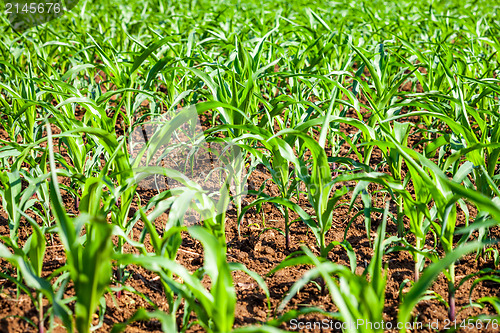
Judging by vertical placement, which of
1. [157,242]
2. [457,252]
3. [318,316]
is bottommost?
[318,316]

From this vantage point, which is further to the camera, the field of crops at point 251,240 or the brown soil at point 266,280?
the brown soil at point 266,280

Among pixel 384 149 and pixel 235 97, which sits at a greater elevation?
pixel 235 97

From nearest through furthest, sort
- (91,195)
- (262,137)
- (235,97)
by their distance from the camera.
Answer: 1. (91,195)
2. (262,137)
3. (235,97)

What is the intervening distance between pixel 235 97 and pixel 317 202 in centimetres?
71

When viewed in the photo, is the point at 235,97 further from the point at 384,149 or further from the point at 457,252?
the point at 457,252

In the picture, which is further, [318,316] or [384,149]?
[384,149]

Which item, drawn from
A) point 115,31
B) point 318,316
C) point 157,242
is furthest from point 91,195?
point 115,31

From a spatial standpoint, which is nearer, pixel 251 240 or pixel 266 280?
pixel 266 280

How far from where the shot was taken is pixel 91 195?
A: 1342mm

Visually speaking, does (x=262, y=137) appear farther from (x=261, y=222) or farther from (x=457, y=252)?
(x=457, y=252)

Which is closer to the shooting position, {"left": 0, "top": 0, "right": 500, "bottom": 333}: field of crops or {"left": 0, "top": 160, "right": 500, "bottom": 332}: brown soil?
{"left": 0, "top": 0, "right": 500, "bottom": 333}: field of crops

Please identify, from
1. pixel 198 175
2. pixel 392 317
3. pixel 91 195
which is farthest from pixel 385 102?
pixel 91 195

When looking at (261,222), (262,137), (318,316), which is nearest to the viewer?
(318,316)

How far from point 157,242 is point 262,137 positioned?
0.59 metres
